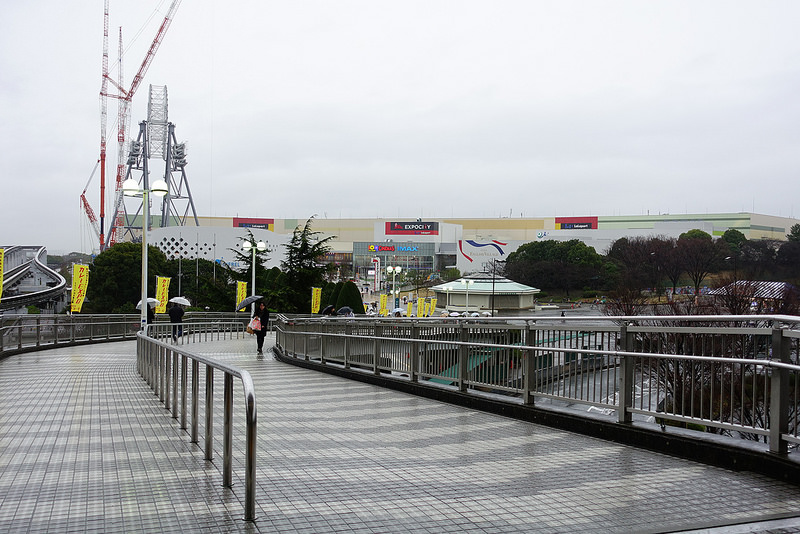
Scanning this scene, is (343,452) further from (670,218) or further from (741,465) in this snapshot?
(670,218)

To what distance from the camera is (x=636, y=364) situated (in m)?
6.81

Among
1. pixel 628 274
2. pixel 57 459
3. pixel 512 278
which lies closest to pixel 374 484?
pixel 57 459

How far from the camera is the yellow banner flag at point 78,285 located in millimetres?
27473

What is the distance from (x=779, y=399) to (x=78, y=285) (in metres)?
27.4

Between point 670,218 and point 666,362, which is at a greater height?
point 670,218

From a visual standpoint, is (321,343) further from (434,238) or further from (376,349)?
(434,238)

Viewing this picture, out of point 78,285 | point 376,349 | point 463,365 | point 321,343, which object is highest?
point 78,285

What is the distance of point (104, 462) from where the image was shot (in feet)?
18.5

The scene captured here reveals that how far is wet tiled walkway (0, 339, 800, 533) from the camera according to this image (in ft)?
13.8

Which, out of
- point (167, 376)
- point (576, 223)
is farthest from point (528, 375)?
point (576, 223)

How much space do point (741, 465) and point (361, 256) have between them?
556 feet

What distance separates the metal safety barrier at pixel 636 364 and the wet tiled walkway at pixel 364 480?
0.48 metres

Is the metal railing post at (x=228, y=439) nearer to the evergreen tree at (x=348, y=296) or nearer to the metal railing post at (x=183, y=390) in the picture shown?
the metal railing post at (x=183, y=390)

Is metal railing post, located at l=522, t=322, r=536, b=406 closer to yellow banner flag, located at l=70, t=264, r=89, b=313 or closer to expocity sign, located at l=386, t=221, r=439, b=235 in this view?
yellow banner flag, located at l=70, t=264, r=89, b=313
